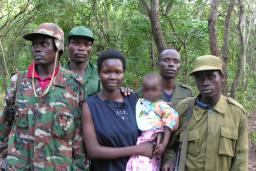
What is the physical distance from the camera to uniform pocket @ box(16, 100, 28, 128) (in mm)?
2803

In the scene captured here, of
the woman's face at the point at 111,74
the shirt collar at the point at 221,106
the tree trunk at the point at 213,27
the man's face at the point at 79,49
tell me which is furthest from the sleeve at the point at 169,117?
the tree trunk at the point at 213,27

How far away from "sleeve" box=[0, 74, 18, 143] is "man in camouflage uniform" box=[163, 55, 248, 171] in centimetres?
138

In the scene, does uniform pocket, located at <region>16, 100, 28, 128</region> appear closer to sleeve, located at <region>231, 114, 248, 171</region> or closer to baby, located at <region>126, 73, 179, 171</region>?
baby, located at <region>126, 73, 179, 171</region>

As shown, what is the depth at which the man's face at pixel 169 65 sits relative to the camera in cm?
385

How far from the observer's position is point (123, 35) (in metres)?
11.1

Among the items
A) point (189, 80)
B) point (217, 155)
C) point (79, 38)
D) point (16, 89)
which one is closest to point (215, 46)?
point (189, 80)

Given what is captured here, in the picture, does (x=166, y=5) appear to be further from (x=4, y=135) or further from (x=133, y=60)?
(x=4, y=135)

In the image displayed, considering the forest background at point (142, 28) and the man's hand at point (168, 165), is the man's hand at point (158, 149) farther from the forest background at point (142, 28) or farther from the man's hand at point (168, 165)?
the forest background at point (142, 28)

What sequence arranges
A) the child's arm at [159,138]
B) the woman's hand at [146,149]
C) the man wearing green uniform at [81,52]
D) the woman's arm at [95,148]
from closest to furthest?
the woman's arm at [95,148]
the woman's hand at [146,149]
the child's arm at [159,138]
the man wearing green uniform at [81,52]

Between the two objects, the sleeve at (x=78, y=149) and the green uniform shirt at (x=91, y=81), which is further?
the green uniform shirt at (x=91, y=81)

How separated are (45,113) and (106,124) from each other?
0.47 metres

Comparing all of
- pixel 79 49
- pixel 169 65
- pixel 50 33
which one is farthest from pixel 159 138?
pixel 79 49

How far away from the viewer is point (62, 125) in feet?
9.16

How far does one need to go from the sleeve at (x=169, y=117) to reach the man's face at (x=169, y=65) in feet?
2.66
